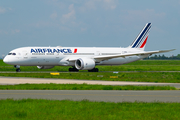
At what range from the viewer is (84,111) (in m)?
12.6

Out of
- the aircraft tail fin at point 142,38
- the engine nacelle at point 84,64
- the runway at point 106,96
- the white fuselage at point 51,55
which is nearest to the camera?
the runway at point 106,96

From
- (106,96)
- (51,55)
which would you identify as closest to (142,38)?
(51,55)

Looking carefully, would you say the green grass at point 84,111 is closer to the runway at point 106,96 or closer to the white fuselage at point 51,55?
the runway at point 106,96

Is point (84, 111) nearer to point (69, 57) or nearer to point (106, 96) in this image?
point (106, 96)

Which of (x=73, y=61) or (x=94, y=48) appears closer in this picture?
(x=73, y=61)

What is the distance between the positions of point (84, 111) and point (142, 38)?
5083cm

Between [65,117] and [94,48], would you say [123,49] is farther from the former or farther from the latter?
[65,117]

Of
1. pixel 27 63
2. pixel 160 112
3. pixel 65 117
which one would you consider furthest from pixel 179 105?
pixel 27 63

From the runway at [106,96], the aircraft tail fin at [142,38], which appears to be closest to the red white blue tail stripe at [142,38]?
the aircraft tail fin at [142,38]

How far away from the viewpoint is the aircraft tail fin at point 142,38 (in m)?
61.3

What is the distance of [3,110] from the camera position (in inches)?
497

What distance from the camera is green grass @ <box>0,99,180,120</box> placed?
11.5m

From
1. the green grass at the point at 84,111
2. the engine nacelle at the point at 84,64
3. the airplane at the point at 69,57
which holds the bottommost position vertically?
the green grass at the point at 84,111

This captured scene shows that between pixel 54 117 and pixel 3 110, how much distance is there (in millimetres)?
2582
